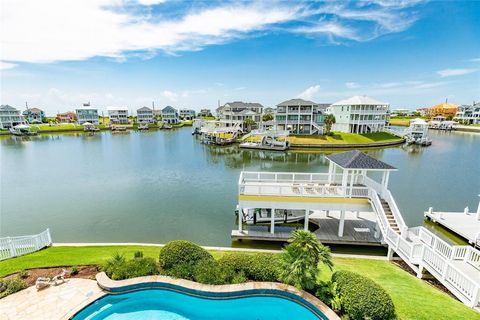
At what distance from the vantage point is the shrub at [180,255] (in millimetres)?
8844

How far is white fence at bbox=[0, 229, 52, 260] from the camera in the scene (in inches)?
421

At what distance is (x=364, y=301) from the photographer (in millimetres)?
6223

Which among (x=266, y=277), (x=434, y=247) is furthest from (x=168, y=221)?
(x=434, y=247)

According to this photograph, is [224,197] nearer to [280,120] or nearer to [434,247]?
[434,247]

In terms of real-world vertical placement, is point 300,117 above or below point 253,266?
above

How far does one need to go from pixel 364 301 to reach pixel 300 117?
53.6 metres

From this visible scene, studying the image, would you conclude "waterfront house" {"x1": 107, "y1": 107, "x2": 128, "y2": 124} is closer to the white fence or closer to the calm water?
the calm water

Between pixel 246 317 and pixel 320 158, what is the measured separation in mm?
35560

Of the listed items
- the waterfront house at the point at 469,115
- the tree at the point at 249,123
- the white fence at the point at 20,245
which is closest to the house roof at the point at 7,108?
the tree at the point at 249,123

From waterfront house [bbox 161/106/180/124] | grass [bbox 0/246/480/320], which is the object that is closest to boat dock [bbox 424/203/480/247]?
grass [bbox 0/246/480/320]

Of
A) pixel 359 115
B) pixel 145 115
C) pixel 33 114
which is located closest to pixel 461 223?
pixel 359 115

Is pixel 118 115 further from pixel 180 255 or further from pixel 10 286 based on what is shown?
pixel 180 255

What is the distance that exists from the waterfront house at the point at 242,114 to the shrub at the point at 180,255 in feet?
195

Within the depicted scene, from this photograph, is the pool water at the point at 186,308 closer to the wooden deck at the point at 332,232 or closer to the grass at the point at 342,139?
the wooden deck at the point at 332,232
